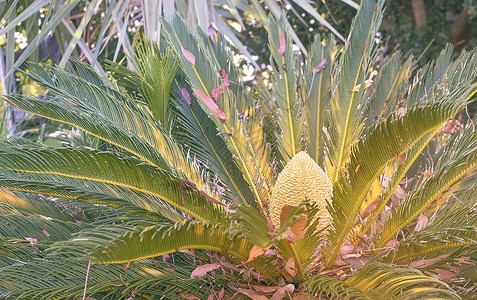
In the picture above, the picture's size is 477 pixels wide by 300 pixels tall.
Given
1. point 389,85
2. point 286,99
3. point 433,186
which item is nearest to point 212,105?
point 286,99

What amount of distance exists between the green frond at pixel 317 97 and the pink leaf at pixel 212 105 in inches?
19.7

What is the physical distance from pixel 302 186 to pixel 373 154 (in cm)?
27

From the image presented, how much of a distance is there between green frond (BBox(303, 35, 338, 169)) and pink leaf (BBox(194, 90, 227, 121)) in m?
0.50

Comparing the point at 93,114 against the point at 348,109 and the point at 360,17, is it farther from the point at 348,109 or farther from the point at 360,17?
the point at 360,17

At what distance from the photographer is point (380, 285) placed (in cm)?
124

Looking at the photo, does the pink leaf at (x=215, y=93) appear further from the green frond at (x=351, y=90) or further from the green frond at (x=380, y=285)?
the green frond at (x=380, y=285)

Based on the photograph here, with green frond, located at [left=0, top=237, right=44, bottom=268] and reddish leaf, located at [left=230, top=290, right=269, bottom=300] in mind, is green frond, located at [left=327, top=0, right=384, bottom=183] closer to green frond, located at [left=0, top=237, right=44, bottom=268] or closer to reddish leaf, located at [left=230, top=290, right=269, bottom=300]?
reddish leaf, located at [left=230, top=290, right=269, bottom=300]

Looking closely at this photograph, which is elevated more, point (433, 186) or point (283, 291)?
A: point (433, 186)

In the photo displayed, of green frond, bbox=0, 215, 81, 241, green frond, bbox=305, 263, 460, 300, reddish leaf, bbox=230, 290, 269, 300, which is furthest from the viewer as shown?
green frond, bbox=0, 215, 81, 241

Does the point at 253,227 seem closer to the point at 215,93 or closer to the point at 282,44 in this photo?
the point at 215,93

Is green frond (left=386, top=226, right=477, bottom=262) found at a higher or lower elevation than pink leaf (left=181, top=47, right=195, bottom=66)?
lower

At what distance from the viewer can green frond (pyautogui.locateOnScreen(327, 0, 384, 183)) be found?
183 cm

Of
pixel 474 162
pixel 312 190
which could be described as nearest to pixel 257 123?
pixel 312 190

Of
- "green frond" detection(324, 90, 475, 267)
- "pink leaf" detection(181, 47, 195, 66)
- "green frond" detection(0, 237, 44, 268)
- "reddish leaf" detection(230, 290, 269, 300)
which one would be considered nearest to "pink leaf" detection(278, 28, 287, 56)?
"pink leaf" detection(181, 47, 195, 66)
